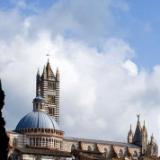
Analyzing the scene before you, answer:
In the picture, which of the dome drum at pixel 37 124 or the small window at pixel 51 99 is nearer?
the dome drum at pixel 37 124

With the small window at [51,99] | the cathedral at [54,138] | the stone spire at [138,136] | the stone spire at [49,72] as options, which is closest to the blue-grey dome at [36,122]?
the cathedral at [54,138]

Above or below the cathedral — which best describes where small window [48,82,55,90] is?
above

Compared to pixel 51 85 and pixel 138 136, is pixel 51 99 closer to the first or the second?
pixel 51 85

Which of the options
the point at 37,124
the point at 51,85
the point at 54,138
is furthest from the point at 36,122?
the point at 51,85

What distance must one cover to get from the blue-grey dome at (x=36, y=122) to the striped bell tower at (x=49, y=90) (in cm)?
1919

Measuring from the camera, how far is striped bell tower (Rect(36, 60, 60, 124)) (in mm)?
139000

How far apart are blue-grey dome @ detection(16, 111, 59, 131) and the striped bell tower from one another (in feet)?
63.0

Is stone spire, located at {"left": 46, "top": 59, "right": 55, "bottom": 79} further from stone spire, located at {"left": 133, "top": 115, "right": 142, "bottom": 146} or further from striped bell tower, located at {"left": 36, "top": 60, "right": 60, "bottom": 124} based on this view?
stone spire, located at {"left": 133, "top": 115, "right": 142, "bottom": 146}

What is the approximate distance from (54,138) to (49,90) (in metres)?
25.2

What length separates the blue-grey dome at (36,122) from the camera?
116062mm

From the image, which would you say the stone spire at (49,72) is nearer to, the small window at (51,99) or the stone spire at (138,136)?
the small window at (51,99)

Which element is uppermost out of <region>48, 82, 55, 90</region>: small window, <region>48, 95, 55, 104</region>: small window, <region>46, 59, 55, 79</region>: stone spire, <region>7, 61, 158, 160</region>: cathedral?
<region>46, 59, 55, 79</region>: stone spire

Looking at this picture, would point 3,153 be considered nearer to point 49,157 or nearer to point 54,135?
point 49,157

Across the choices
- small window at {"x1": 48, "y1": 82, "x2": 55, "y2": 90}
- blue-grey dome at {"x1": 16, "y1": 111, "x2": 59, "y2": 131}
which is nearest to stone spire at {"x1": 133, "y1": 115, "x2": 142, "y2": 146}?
small window at {"x1": 48, "y1": 82, "x2": 55, "y2": 90}
